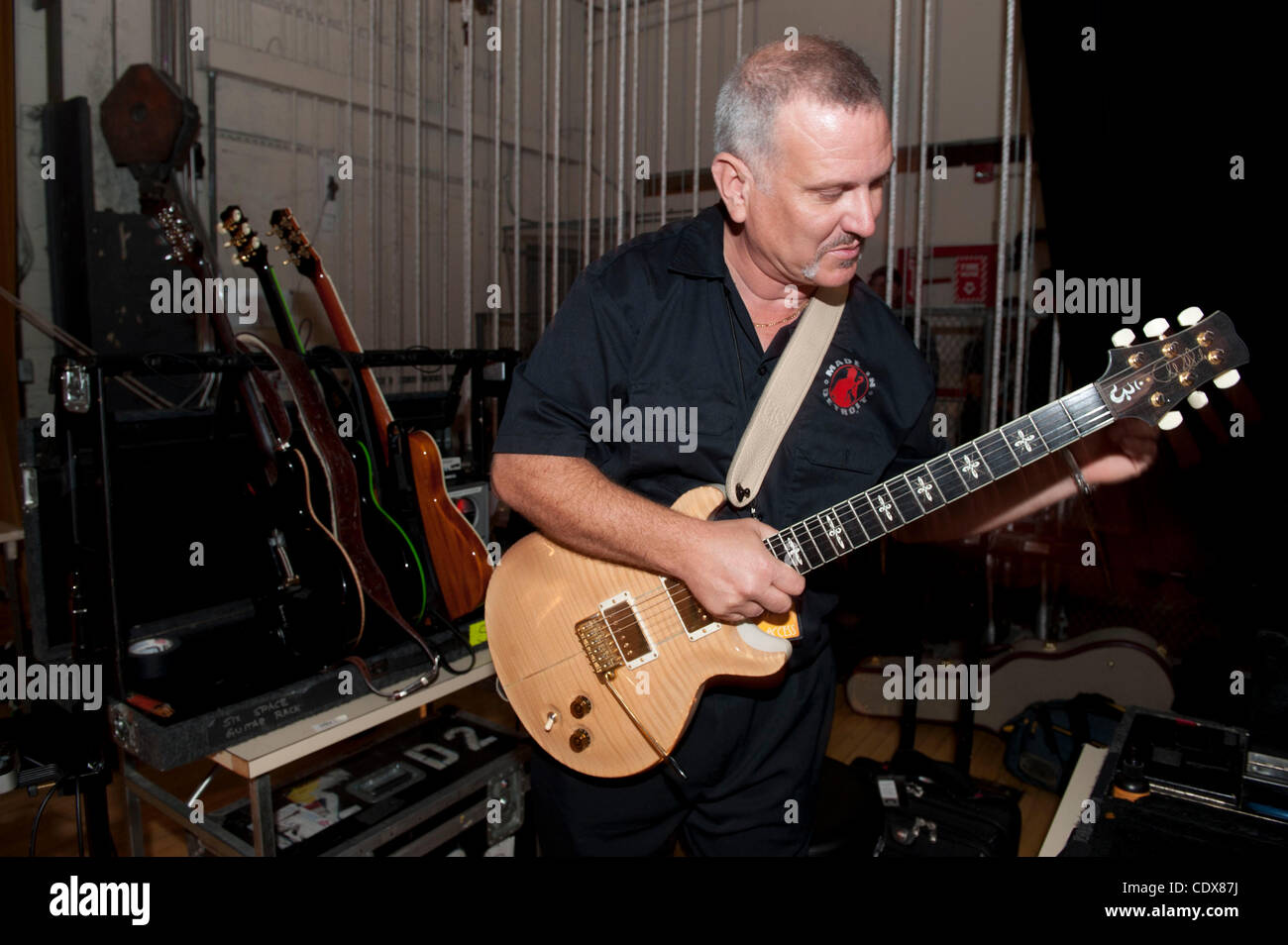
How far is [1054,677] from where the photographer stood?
3.25 metres

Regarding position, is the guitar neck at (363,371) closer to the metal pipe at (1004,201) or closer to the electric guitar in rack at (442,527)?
the electric guitar in rack at (442,527)

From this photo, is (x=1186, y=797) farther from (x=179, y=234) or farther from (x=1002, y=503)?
(x=179, y=234)

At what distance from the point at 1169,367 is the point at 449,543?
168cm

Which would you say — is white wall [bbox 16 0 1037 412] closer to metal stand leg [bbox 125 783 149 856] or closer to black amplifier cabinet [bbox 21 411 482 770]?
black amplifier cabinet [bbox 21 411 482 770]

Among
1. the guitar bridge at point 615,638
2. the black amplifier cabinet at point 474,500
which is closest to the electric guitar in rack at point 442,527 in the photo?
the black amplifier cabinet at point 474,500

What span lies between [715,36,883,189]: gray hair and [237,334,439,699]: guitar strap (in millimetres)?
1132

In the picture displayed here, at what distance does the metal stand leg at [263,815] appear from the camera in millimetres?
1598

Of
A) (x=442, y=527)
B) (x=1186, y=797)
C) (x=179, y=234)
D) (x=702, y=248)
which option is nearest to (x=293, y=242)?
(x=179, y=234)

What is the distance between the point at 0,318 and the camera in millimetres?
4438

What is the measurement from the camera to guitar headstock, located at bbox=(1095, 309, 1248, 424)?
127 cm

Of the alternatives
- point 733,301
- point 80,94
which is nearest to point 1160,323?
point 733,301

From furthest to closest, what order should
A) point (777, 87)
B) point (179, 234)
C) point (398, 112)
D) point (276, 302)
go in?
point (398, 112) → point (276, 302) → point (179, 234) → point (777, 87)

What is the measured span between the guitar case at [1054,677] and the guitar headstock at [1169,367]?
2156mm

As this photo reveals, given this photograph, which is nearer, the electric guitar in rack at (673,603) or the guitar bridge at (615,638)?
the electric guitar in rack at (673,603)
